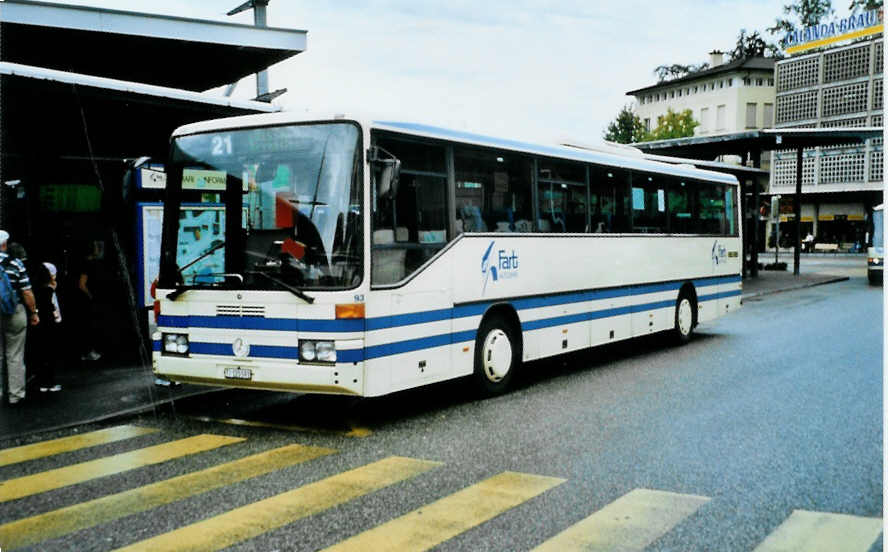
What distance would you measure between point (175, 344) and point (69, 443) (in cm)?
138

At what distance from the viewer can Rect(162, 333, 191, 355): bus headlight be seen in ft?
29.1

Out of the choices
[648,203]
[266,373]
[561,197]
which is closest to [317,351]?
[266,373]

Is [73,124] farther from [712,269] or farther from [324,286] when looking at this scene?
[712,269]

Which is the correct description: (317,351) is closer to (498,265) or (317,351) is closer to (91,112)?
(498,265)

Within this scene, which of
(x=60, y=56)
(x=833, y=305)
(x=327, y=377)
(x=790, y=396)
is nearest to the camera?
(x=327, y=377)

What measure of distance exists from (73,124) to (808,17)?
258 ft

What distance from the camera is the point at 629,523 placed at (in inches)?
218

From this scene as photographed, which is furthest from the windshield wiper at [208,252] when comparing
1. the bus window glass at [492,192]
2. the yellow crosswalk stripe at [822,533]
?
the yellow crosswalk stripe at [822,533]

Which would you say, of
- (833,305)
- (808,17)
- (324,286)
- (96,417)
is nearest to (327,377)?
(324,286)

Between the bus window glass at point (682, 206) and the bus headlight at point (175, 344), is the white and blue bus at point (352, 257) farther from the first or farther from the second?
the bus window glass at point (682, 206)

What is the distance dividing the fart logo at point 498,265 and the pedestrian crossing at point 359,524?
10.6ft

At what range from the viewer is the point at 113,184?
44.0 ft

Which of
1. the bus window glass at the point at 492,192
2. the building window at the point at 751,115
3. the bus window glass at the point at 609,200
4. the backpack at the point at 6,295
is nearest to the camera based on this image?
the backpack at the point at 6,295

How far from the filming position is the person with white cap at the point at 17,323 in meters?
9.52
